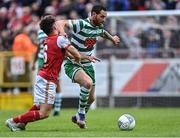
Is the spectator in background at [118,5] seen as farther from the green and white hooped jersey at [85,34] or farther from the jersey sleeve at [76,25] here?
the jersey sleeve at [76,25]

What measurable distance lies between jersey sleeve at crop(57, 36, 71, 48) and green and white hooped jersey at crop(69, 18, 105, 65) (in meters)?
1.29

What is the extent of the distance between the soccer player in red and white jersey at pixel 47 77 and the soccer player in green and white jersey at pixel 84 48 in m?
0.94

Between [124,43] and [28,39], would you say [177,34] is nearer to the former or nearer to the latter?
[124,43]

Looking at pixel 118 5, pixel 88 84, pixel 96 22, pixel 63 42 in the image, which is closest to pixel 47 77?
pixel 63 42

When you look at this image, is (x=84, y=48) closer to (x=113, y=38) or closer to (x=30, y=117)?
(x=113, y=38)

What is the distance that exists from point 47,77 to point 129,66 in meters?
10.6

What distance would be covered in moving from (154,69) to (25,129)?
400 inches

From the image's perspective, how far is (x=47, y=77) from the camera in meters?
12.9

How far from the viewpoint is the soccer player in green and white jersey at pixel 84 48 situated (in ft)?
45.4

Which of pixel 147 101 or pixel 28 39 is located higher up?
pixel 28 39

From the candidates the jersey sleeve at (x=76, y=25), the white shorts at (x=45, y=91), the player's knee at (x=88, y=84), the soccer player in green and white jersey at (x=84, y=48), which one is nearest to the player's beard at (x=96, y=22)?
the soccer player in green and white jersey at (x=84, y=48)

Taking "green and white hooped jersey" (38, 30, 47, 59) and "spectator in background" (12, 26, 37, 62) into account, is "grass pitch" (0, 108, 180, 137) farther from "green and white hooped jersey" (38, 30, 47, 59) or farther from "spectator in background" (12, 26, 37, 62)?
"spectator in background" (12, 26, 37, 62)

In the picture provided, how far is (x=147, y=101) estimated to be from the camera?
75.7 ft

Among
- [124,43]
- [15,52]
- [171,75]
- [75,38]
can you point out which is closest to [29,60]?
[15,52]
